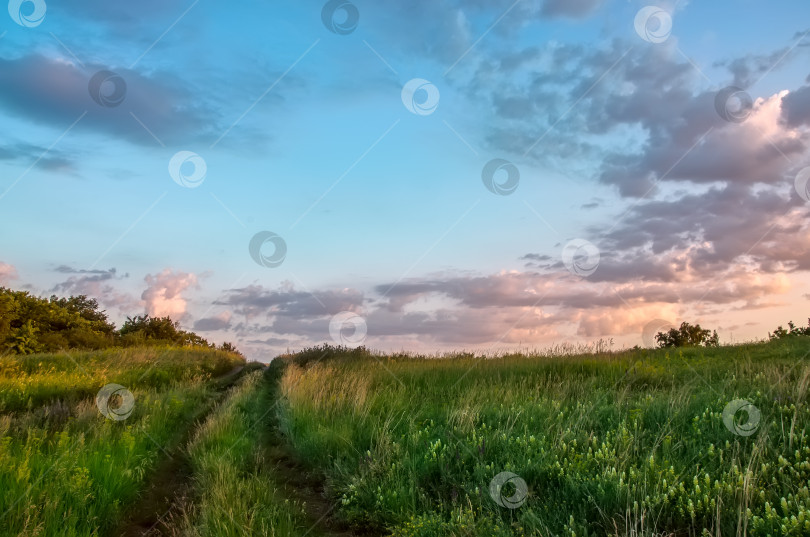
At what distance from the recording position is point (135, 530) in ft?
21.5

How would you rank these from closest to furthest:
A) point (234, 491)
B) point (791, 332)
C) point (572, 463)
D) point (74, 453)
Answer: point (572, 463) → point (234, 491) → point (74, 453) → point (791, 332)

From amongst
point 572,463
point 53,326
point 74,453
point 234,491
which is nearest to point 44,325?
point 53,326

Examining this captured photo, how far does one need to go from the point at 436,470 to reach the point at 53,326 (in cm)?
4608

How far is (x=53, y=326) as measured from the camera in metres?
42.8

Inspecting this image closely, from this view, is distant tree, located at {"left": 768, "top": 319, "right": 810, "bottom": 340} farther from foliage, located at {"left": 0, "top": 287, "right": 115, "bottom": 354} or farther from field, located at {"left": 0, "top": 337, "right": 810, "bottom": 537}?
foliage, located at {"left": 0, "top": 287, "right": 115, "bottom": 354}

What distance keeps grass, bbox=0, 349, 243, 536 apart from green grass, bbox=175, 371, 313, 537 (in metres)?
0.93

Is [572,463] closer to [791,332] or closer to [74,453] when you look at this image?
[74,453]

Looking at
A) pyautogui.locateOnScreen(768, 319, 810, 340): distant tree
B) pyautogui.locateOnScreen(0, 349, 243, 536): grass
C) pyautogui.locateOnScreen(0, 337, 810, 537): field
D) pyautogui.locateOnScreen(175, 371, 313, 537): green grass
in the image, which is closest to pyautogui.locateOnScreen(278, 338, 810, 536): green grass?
pyautogui.locateOnScreen(0, 337, 810, 537): field

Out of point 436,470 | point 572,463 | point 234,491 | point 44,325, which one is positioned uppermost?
point 44,325

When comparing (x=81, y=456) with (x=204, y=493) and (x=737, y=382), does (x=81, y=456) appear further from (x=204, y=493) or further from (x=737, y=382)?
(x=737, y=382)

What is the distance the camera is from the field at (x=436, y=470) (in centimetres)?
531

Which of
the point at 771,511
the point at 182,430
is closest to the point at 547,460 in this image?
the point at 771,511

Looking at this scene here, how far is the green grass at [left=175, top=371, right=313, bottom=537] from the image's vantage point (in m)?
5.82

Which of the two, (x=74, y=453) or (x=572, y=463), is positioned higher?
(x=572, y=463)
